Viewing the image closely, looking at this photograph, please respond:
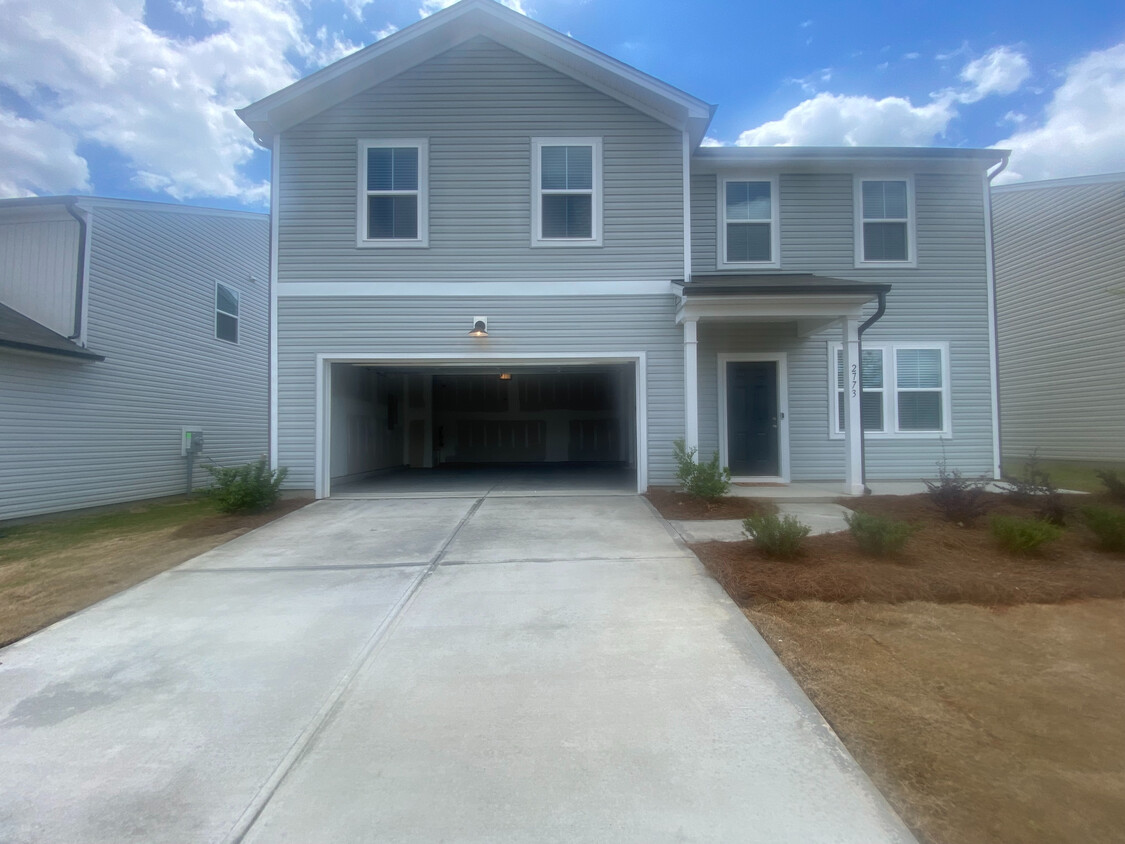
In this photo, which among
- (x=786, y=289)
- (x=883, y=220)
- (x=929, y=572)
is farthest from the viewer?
(x=883, y=220)

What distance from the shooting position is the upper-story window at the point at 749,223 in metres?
10.2

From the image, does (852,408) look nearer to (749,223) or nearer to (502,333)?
(749,223)

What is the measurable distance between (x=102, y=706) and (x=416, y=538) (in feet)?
11.3

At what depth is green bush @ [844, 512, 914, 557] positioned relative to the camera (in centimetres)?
514

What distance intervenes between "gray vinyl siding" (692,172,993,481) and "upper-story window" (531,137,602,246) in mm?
1946

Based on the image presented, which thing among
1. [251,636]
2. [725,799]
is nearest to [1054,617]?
[725,799]

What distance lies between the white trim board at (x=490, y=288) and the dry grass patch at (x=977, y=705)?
20.0ft

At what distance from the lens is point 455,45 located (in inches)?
374

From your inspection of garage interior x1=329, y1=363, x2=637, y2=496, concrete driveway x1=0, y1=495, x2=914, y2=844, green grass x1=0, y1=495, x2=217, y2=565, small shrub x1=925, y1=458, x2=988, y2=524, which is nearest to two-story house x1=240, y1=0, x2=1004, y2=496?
green grass x1=0, y1=495, x2=217, y2=565

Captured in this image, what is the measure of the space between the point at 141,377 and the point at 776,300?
1133 cm

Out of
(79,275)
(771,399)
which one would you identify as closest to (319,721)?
(771,399)

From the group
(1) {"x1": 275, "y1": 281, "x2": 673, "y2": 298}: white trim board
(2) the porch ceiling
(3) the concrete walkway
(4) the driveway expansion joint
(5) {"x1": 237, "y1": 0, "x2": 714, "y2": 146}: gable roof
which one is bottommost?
(4) the driveway expansion joint

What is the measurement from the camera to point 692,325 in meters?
8.74

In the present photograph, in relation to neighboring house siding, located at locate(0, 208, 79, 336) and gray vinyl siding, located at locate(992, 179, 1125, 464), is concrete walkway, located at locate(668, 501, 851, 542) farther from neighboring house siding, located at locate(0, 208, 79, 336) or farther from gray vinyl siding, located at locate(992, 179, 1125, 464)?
neighboring house siding, located at locate(0, 208, 79, 336)
